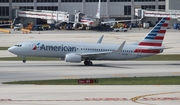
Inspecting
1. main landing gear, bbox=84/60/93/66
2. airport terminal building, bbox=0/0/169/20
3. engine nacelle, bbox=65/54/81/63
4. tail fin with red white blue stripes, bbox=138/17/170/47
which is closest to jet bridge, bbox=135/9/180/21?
airport terminal building, bbox=0/0/169/20

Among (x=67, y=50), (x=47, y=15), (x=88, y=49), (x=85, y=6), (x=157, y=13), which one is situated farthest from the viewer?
(x=85, y=6)

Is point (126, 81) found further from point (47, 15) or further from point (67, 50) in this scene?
point (47, 15)

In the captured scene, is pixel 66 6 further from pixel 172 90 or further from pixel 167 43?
pixel 172 90

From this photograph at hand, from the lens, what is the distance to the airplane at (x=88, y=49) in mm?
67375

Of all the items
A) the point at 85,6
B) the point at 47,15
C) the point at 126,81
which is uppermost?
the point at 85,6

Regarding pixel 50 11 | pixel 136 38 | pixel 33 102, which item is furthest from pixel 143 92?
pixel 50 11

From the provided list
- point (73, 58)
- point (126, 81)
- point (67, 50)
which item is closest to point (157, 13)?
point (67, 50)

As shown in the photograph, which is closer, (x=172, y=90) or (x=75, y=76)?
(x=172, y=90)

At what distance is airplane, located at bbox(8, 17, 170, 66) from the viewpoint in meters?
67.4

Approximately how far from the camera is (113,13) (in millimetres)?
177750

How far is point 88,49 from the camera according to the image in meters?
69.2

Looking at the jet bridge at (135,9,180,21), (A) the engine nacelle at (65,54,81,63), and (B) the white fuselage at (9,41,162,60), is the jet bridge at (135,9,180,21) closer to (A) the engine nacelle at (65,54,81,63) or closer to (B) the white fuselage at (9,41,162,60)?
(B) the white fuselage at (9,41,162,60)

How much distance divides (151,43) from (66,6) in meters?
108

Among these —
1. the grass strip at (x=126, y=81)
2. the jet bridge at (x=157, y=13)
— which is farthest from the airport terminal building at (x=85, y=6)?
the grass strip at (x=126, y=81)
